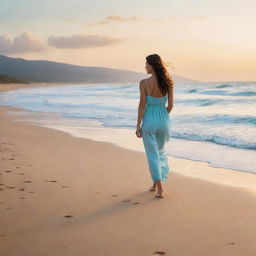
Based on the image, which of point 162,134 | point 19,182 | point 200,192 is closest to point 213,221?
point 200,192

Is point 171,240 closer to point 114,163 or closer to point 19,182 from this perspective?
point 19,182

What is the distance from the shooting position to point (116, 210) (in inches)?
191

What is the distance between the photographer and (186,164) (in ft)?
24.9

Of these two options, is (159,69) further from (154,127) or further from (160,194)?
(160,194)

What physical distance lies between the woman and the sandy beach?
40 cm

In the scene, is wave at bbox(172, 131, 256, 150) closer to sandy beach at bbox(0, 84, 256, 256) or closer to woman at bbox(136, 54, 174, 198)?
sandy beach at bbox(0, 84, 256, 256)

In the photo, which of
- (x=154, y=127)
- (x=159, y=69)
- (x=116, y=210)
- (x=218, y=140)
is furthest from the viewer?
(x=218, y=140)

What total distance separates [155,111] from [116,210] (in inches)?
55.9

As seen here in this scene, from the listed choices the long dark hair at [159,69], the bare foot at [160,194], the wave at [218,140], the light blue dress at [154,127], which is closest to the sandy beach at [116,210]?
the bare foot at [160,194]

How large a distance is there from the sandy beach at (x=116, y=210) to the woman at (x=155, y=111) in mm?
401

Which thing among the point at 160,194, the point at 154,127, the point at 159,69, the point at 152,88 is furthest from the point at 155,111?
the point at 160,194

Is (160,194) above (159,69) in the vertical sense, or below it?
below

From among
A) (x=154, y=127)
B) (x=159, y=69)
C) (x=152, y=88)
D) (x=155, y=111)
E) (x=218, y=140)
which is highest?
(x=159, y=69)

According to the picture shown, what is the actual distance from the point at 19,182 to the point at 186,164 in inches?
118
